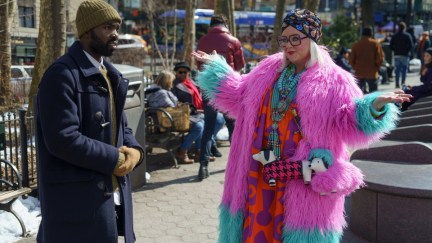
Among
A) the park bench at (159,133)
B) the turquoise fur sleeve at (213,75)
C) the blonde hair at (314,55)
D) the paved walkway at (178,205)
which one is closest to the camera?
the blonde hair at (314,55)

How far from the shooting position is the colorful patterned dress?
292 cm

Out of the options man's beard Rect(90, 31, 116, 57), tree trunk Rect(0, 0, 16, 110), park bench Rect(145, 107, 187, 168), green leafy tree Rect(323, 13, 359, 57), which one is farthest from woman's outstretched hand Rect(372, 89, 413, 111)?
green leafy tree Rect(323, 13, 359, 57)

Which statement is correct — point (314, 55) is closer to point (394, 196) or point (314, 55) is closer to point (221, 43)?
point (394, 196)

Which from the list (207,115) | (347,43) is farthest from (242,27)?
(207,115)

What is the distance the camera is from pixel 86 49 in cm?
263

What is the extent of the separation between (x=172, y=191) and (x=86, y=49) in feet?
12.2

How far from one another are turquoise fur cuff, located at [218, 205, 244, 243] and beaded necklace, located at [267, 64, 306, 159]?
47cm

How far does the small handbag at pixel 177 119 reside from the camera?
698 cm

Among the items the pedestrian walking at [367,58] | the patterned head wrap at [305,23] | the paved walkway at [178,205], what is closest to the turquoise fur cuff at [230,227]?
the patterned head wrap at [305,23]

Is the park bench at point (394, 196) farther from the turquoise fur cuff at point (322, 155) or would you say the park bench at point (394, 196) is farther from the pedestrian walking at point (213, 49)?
the pedestrian walking at point (213, 49)

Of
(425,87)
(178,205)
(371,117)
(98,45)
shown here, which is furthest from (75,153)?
(425,87)

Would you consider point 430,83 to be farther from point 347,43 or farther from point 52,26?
point 347,43

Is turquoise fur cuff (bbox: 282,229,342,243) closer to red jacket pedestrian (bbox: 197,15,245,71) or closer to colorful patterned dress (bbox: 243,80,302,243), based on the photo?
colorful patterned dress (bbox: 243,80,302,243)

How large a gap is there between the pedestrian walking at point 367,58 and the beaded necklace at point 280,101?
9.82m
